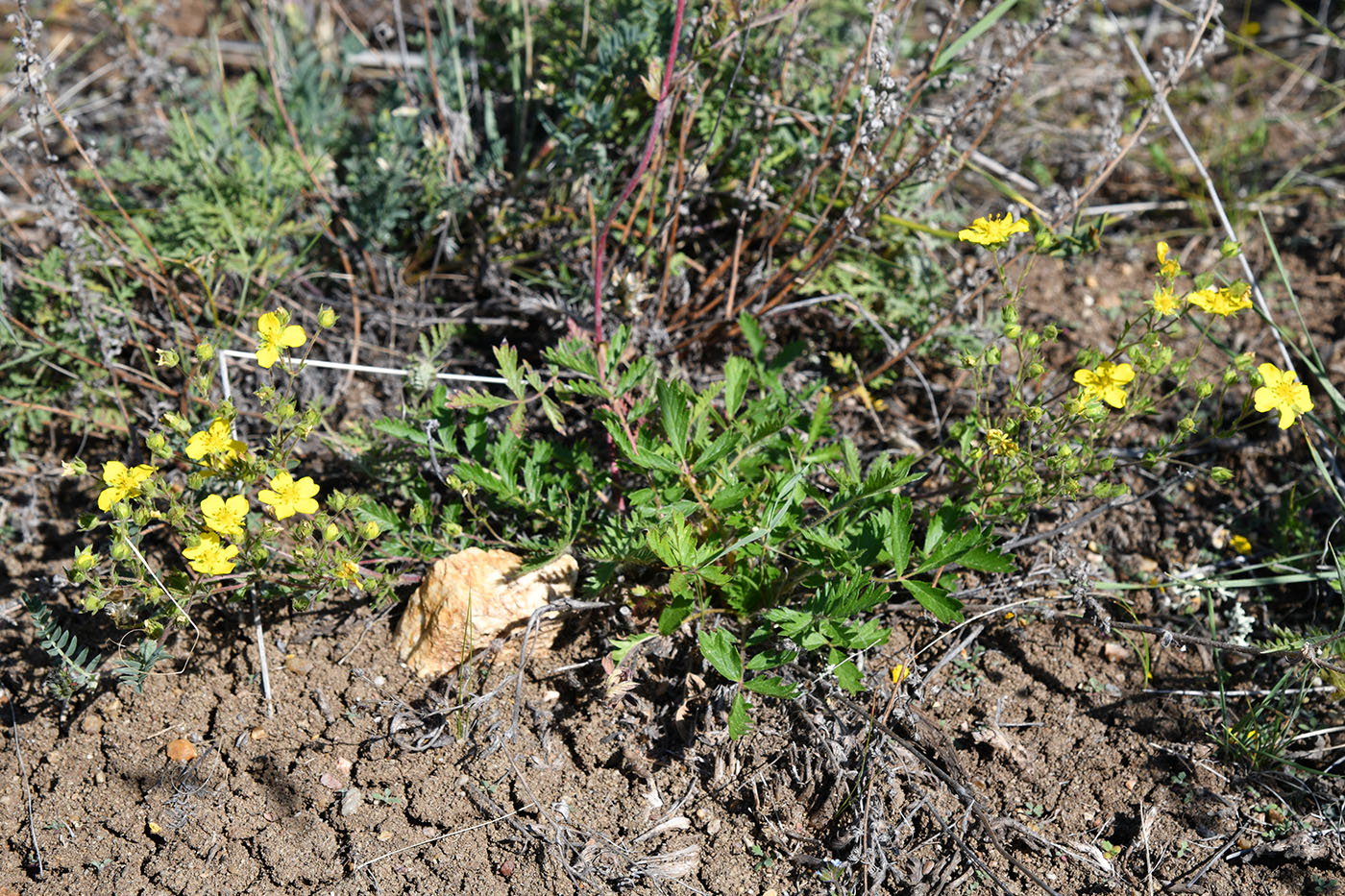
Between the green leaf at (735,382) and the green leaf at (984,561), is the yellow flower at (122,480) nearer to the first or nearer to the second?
the green leaf at (735,382)

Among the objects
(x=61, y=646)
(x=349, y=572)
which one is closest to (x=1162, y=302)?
(x=349, y=572)

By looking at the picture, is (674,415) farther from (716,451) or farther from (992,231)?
(992,231)

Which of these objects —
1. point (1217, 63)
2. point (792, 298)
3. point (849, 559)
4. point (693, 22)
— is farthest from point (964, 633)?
point (1217, 63)

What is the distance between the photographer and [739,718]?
2074 millimetres

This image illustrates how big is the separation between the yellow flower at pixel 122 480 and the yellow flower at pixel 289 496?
0.82 ft

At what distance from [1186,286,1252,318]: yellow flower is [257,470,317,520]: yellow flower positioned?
1.93 metres

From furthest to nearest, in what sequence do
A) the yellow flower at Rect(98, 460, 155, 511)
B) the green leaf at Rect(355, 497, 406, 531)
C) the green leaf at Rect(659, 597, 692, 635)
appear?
1. the green leaf at Rect(355, 497, 406, 531)
2. the green leaf at Rect(659, 597, 692, 635)
3. the yellow flower at Rect(98, 460, 155, 511)

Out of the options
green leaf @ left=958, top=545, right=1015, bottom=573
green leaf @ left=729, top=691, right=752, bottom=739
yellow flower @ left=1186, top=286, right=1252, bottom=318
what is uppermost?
yellow flower @ left=1186, top=286, right=1252, bottom=318

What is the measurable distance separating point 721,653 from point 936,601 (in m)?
0.47

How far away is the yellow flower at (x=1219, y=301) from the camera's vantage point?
2148 millimetres

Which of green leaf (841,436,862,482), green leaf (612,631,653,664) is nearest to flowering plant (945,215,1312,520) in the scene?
green leaf (841,436,862,482)

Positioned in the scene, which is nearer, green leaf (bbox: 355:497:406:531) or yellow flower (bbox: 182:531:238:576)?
yellow flower (bbox: 182:531:238:576)

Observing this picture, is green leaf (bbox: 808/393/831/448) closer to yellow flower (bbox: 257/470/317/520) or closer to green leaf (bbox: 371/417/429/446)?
green leaf (bbox: 371/417/429/446)

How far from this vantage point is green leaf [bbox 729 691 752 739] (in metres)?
2.06
